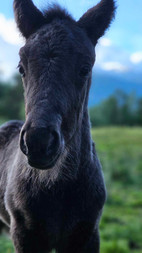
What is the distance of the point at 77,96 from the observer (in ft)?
10.5

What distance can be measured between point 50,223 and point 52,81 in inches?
51.5

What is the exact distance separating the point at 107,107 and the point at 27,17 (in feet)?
141

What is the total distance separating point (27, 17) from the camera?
3.56m

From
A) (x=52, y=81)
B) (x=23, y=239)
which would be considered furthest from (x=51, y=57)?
(x=23, y=239)

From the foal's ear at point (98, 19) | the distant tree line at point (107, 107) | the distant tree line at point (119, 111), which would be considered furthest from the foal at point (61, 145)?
the distant tree line at point (119, 111)

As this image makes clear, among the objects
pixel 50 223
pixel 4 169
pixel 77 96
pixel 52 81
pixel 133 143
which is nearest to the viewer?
pixel 52 81

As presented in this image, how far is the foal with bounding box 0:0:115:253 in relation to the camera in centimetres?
302

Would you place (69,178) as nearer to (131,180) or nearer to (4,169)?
(4,169)

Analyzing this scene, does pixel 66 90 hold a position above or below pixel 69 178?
above

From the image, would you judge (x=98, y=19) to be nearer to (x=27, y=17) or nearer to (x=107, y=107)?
(x=27, y=17)

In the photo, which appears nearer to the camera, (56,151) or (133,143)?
(56,151)

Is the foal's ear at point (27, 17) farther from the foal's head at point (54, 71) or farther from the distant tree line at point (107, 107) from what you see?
the distant tree line at point (107, 107)

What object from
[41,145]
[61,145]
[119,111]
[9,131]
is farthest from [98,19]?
[119,111]

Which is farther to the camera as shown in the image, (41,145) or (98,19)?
(98,19)
